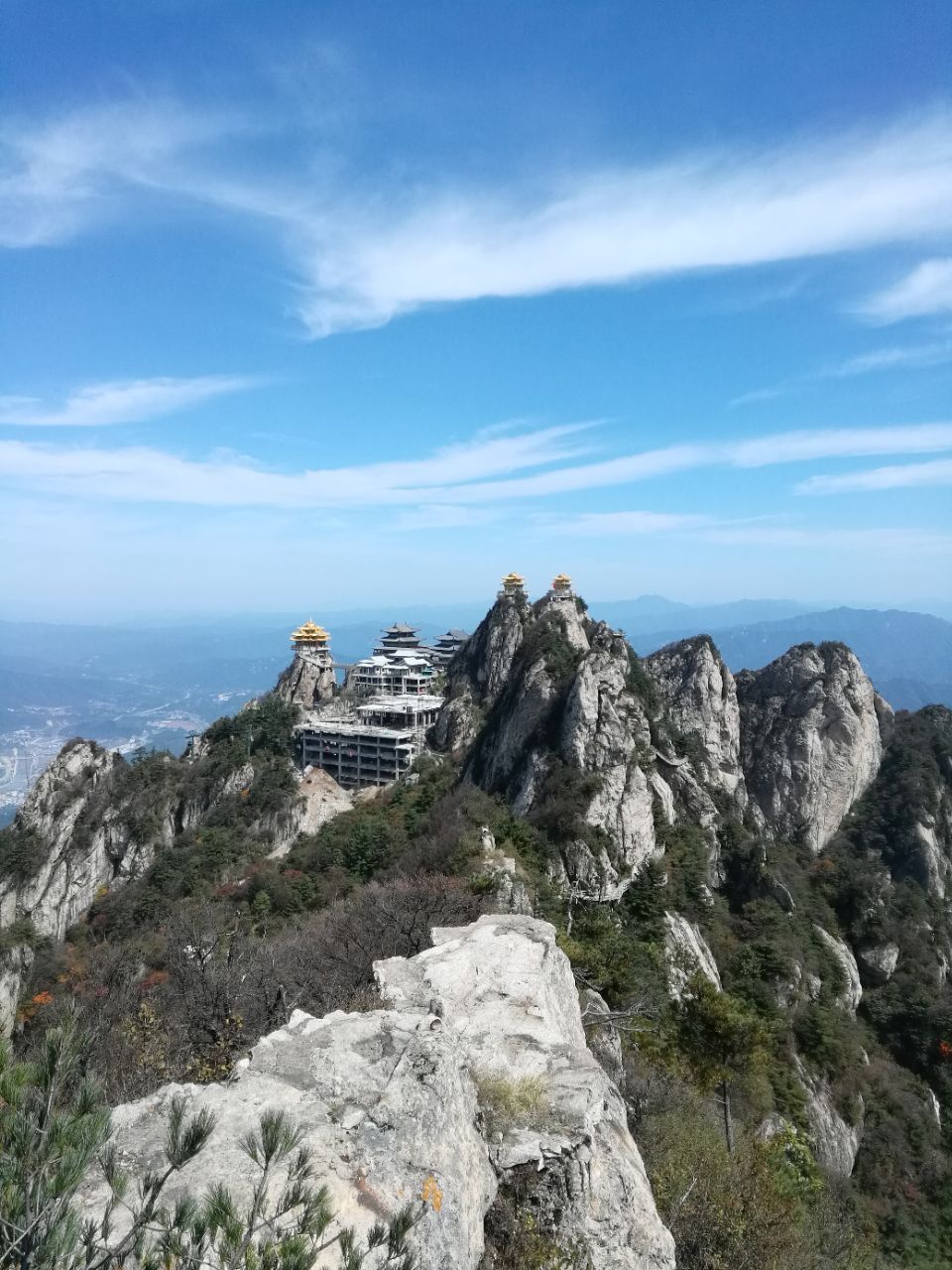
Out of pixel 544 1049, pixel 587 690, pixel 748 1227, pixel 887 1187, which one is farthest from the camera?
pixel 587 690

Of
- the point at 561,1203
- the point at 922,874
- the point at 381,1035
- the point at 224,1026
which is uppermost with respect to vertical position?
the point at 381,1035

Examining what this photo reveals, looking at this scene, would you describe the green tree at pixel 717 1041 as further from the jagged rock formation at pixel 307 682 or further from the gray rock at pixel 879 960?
the jagged rock formation at pixel 307 682

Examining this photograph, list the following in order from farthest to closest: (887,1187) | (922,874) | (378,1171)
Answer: (922,874), (887,1187), (378,1171)

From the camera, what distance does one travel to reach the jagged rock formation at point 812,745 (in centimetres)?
5534

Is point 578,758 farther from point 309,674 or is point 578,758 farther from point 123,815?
point 123,815

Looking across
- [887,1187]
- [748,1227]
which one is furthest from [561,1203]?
[887,1187]

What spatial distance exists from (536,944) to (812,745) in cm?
4859

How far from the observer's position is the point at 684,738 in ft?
169

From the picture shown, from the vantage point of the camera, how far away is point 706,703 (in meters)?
57.7

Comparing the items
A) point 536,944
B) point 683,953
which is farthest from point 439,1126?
point 683,953

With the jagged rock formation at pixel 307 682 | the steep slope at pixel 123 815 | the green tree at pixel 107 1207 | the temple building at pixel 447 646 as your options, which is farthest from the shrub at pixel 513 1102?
the temple building at pixel 447 646

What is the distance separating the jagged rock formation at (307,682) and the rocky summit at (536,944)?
306mm

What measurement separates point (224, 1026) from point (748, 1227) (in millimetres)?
10945

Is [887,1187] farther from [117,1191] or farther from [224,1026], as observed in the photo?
[117,1191]
